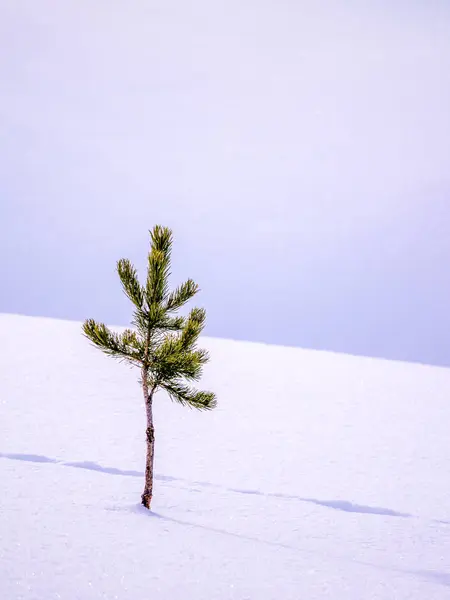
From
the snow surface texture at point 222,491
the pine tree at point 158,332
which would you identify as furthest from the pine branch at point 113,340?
the snow surface texture at point 222,491

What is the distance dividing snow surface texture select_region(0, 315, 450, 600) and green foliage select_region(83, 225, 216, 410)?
2851mm

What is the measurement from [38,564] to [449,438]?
18640mm

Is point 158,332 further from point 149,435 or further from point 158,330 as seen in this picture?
point 149,435

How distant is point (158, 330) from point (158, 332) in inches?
1.5

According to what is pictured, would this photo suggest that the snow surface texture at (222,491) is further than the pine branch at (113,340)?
No

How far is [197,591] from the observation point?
28.5 ft

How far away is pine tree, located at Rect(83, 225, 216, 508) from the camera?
11094 mm

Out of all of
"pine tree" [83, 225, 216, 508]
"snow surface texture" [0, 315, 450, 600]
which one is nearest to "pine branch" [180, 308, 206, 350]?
"pine tree" [83, 225, 216, 508]

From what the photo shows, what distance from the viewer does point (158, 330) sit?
37.6ft

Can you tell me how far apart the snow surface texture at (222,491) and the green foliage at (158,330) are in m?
2.85

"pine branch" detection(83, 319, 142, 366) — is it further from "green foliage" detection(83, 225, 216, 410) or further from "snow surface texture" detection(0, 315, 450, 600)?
"snow surface texture" detection(0, 315, 450, 600)

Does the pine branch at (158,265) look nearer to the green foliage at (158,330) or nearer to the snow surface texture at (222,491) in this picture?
the green foliage at (158,330)

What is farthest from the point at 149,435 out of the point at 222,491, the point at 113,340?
the point at 222,491

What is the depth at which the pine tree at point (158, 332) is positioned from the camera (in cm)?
1109
